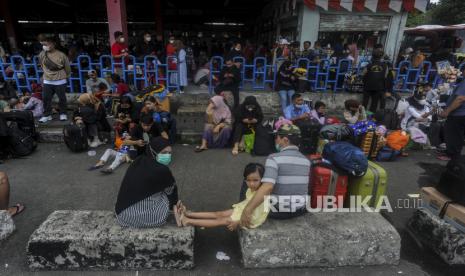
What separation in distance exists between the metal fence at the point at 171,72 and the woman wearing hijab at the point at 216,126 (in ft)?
5.14

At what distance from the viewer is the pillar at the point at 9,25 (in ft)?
42.4

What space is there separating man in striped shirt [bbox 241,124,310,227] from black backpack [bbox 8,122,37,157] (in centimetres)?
466

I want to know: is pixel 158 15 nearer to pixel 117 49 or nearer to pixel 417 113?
pixel 117 49

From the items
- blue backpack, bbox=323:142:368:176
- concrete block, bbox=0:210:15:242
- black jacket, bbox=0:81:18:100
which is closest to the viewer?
concrete block, bbox=0:210:15:242

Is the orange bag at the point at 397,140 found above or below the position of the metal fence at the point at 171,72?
below

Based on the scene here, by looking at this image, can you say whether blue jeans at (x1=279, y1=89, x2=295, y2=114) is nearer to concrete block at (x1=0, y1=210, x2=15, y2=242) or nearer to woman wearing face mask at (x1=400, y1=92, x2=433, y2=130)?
woman wearing face mask at (x1=400, y1=92, x2=433, y2=130)

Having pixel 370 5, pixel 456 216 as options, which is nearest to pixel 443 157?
pixel 456 216

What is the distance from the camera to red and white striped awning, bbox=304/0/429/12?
8625mm

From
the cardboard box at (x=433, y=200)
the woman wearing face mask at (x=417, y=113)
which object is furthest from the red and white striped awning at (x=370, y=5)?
the cardboard box at (x=433, y=200)

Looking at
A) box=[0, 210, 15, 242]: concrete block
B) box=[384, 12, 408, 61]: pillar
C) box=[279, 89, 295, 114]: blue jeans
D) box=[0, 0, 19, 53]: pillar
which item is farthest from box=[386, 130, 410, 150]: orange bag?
box=[0, 0, 19, 53]: pillar

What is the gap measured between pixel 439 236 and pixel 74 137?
5817 millimetres

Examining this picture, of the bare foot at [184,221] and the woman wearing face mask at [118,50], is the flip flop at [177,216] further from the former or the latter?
the woman wearing face mask at [118,50]

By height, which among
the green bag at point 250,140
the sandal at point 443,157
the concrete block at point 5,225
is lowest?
the concrete block at point 5,225

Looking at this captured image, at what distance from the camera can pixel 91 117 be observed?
5.89 meters
